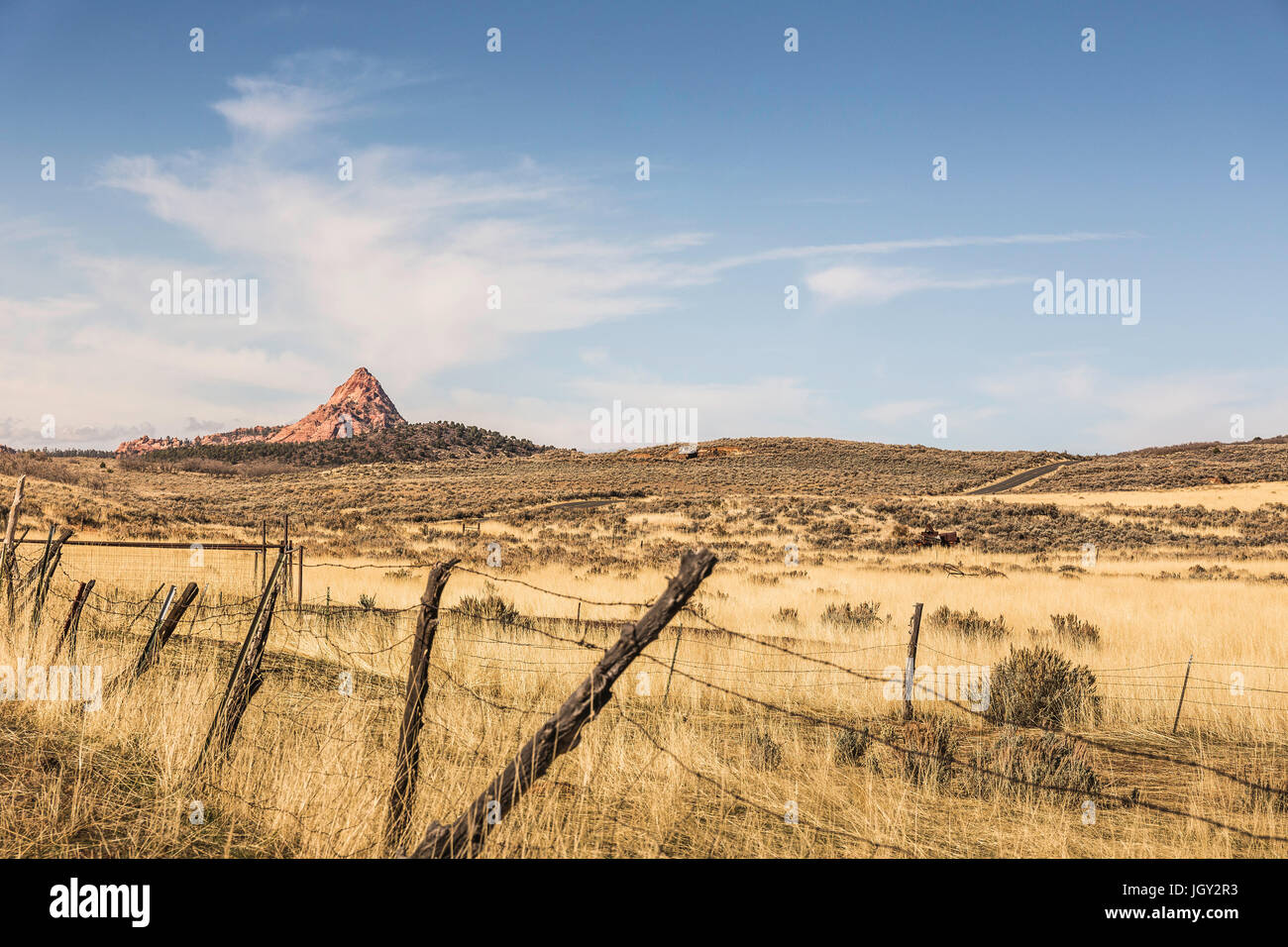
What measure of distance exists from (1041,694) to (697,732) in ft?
17.8

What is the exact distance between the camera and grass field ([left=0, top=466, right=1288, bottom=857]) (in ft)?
18.1

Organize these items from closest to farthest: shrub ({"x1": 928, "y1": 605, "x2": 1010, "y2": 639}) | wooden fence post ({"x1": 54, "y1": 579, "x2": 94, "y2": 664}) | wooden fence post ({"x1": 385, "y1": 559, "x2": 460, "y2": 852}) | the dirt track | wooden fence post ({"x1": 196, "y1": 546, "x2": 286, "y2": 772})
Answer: wooden fence post ({"x1": 385, "y1": 559, "x2": 460, "y2": 852}) → wooden fence post ({"x1": 196, "y1": 546, "x2": 286, "y2": 772}) → wooden fence post ({"x1": 54, "y1": 579, "x2": 94, "y2": 664}) → shrub ({"x1": 928, "y1": 605, "x2": 1010, "y2": 639}) → the dirt track

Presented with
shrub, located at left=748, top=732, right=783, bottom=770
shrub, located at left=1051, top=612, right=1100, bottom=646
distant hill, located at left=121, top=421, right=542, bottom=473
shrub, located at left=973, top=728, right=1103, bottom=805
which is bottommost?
shrub, located at left=1051, top=612, right=1100, bottom=646

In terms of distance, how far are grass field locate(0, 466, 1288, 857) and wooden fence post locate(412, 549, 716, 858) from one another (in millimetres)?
717

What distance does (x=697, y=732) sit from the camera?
8.23 m

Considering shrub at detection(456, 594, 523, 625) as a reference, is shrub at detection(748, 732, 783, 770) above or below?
below

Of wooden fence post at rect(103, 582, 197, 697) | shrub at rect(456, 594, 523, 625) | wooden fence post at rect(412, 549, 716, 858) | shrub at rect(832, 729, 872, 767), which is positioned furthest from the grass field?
wooden fence post at rect(412, 549, 716, 858)

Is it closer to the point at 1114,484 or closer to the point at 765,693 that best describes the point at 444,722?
the point at 765,693

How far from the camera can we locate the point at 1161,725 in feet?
33.8

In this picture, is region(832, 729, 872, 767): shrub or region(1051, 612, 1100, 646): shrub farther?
region(1051, 612, 1100, 646): shrub

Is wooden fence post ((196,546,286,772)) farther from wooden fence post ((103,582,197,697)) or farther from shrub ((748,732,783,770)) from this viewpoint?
shrub ((748,732,783,770))

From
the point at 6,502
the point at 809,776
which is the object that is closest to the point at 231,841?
the point at 809,776

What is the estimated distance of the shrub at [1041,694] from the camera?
10359 millimetres

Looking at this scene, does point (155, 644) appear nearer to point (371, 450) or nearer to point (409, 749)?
point (409, 749)
